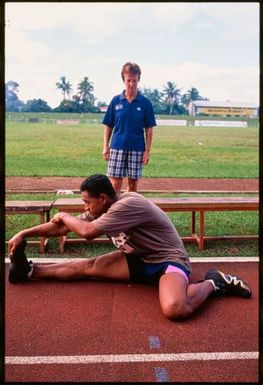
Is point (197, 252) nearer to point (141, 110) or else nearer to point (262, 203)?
point (141, 110)

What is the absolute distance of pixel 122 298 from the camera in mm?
4391

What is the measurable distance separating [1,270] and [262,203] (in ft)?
4.46

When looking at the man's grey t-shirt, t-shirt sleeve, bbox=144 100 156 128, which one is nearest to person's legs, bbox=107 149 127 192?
t-shirt sleeve, bbox=144 100 156 128

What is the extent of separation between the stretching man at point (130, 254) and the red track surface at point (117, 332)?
112mm

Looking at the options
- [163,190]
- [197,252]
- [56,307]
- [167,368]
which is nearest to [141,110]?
[197,252]

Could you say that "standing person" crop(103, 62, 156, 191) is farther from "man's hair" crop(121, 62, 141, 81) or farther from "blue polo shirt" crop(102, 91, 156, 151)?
"man's hair" crop(121, 62, 141, 81)

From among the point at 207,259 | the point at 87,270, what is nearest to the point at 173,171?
the point at 207,259

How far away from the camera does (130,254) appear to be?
4.51m

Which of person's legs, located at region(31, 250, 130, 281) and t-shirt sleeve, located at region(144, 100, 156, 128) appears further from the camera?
t-shirt sleeve, located at region(144, 100, 156, 128)

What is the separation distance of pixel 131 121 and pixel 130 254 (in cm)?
216

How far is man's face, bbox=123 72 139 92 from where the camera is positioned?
5.87 m

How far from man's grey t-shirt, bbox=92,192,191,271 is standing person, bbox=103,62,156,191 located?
1.82m

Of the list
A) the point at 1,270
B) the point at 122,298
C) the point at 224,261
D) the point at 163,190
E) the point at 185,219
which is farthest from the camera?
the point at 163,190

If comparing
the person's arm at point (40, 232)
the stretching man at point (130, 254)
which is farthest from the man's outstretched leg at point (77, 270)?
the person's arm at point (40, 232)
